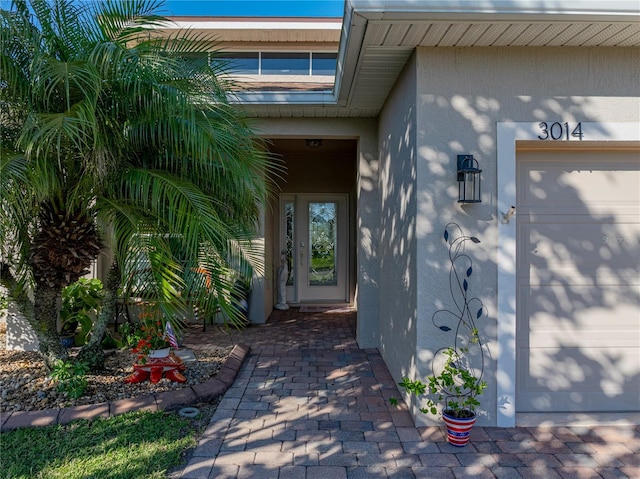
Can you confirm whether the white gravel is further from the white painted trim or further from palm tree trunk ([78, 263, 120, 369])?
the white painted trim

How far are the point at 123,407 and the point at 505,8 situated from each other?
4.15 meters

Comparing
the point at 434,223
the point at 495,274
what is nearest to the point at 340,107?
the point at 434,223

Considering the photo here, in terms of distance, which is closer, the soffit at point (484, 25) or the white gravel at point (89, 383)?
the soffit at point (484, 25)

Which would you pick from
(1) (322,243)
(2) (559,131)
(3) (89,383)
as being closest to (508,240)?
(2) (559,131)

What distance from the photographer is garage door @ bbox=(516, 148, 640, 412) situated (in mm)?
3291

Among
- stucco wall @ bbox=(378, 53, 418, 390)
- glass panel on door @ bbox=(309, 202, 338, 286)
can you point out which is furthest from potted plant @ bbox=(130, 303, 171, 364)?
glass panel on door @ bbox=(309, 202, 338, 286)

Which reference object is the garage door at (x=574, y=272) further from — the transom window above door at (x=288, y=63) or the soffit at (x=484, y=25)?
the transom window above door at (x=288, y=63)

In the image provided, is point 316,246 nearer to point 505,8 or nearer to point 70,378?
point 70,378

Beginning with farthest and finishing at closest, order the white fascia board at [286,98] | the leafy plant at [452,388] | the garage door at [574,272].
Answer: the white fascia board at [286,98] < the garage door at [574,272] < the leafy plant at [452,388]

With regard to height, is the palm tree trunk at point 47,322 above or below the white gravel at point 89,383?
above

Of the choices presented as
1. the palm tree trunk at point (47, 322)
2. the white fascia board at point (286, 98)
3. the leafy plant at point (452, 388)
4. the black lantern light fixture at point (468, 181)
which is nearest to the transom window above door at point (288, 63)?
the white fascia board at point (286, 98)

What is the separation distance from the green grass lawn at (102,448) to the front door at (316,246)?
542 cm

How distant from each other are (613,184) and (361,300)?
310 cm

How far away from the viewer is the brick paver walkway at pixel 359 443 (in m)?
2.54
